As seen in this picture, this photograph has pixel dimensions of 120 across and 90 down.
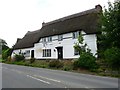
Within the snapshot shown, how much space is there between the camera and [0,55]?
74750mm

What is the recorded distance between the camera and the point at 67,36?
1575 inches

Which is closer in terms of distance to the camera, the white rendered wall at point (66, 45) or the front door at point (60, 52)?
the white rendered wall at point (66, 45)

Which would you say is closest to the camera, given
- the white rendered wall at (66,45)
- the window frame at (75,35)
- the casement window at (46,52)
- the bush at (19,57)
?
the white rendered wall at (66,45)

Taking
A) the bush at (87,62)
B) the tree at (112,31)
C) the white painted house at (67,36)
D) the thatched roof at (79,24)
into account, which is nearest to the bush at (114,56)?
the tree at (112,31)

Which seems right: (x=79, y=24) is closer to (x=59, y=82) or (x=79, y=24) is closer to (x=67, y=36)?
(x=67, y=36)

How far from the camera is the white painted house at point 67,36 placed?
117 feet

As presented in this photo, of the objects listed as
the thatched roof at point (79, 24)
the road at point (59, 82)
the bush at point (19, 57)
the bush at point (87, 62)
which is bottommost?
the road at point (59, 82)

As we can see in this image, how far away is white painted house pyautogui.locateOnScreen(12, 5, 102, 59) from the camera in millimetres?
35737

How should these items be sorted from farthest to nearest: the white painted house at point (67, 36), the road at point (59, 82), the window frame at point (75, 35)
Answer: the window frame at point (75, 35), the white painted house at point (67, 36), the road at point (59, 82)

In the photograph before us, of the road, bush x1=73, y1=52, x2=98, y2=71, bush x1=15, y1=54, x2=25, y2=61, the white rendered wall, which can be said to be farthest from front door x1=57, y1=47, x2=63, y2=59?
the road

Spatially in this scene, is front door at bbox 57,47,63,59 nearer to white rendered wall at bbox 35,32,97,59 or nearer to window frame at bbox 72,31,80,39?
white rendered wall at bbox 35,32,97,59

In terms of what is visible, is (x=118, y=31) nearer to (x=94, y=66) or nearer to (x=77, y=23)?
(x=94, y=66)

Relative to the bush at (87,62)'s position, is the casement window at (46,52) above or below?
above

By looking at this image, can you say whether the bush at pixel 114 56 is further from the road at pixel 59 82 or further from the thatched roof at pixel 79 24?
the thatched roof at pixel 79 24
